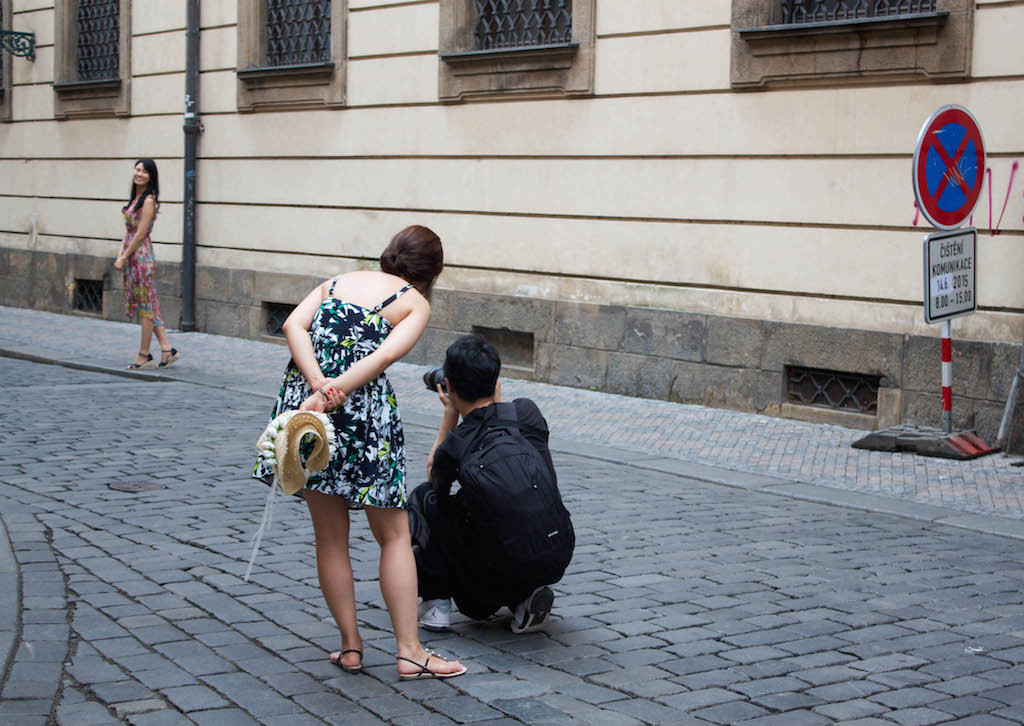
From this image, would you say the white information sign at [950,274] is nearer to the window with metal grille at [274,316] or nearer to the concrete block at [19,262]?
the window with metal grille at [274,316]

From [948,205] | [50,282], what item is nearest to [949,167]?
[948,205]

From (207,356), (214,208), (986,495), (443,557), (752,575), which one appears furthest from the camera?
(214,208)

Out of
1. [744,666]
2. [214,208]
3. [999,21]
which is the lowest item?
[744,666]

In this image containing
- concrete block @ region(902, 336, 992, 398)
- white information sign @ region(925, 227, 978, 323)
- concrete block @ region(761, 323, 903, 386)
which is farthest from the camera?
concrete block @ region(761, 323, 903, 386)

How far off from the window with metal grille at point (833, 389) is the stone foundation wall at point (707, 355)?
11 centimetres

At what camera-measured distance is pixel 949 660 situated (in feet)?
15.1

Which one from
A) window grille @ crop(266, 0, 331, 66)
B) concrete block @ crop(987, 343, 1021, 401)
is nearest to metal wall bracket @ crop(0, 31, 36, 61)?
window grille @ crop(266, 0, 331, 66)

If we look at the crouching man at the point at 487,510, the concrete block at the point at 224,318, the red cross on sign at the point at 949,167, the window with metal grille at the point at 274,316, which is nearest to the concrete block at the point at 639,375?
the red cross on sign at the point at 949,167

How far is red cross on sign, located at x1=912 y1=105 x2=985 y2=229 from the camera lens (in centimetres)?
823

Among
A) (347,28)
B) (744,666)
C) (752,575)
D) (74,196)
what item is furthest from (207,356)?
(744,666)

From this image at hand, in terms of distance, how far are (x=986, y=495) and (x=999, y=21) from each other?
10.6ft

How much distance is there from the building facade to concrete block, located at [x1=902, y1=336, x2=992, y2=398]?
16mm

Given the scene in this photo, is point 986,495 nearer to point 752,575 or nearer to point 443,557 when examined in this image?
point 752,575

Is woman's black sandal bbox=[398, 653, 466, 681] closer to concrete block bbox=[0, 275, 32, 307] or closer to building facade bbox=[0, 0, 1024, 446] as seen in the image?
building facade bbox=[0, 0, 1024, 446]
